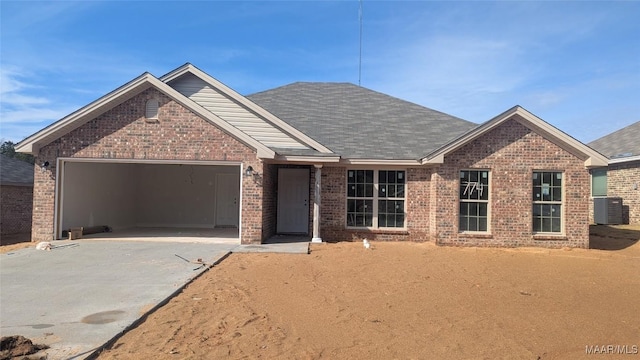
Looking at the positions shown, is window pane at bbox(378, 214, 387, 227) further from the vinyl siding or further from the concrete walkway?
the vinyl siding

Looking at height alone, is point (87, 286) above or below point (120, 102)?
below

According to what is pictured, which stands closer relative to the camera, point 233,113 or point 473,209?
point 473,209

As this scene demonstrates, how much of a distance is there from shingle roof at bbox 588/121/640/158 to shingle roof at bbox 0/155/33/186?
25853 millimetres

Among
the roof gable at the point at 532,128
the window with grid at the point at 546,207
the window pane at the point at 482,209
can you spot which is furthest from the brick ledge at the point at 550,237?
the roof gable at the point at 532,128

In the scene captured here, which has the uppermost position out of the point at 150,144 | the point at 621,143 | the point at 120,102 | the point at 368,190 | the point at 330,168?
the point at 621,143

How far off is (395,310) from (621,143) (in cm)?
2083

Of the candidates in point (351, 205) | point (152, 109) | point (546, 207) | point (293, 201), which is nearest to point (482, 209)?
point (546, 207)

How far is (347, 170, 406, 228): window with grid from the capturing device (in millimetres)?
14500

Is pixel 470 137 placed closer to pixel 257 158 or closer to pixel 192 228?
pixel 257 158

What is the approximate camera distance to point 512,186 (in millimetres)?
13492

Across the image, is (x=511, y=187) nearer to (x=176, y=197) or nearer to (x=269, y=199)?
(x=269, y=199)

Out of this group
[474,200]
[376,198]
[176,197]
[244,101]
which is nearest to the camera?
[474,200]

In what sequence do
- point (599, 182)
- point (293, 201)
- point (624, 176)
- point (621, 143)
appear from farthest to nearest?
point (621, 143) → point (599, 182) → point (624, 176) → point (293, 201)

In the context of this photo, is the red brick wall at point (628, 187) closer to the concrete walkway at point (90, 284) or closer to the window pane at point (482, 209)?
the window pane at point (482, 209)
